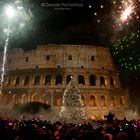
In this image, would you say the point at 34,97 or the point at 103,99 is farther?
the point at 103,99

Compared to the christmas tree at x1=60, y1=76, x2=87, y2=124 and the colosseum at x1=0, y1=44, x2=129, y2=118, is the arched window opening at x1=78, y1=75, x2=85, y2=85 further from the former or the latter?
the christmas tree at x1=60, y1=76, x2=87, y2=124

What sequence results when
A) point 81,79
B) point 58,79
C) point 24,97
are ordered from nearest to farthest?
point 24,97 → point 58,79 → point 81,79

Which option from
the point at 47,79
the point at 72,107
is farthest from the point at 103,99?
the point at 72,107

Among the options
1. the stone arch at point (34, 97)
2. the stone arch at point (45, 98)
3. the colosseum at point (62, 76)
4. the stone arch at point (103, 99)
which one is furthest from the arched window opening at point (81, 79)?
the stone arch at point (34, 97)

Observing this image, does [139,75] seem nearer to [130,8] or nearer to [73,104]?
[73,104]

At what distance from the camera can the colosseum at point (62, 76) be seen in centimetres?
4259

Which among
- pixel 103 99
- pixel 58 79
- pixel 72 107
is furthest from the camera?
pixel 58 79

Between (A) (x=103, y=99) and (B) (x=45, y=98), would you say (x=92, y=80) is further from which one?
(B) (x=45, y=98)

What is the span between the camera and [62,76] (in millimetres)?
43969

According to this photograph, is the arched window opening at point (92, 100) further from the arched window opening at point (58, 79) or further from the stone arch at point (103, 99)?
the arched window opening at point (58, 79)

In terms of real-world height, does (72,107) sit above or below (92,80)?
below

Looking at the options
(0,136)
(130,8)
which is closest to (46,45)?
(130,8)

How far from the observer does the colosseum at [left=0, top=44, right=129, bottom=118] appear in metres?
42.6

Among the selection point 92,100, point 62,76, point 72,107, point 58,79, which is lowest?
point 72,107
